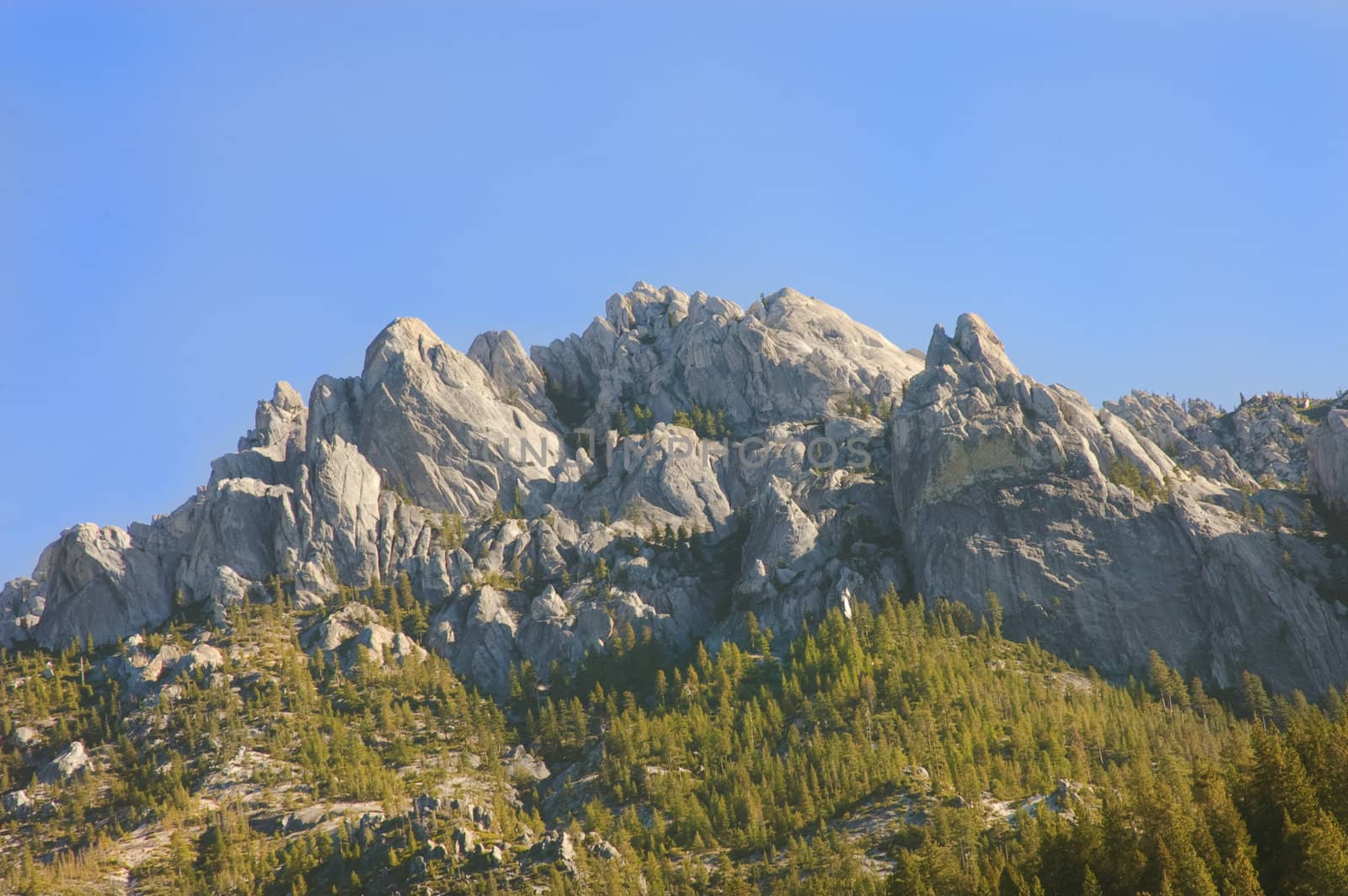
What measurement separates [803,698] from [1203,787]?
233 ft

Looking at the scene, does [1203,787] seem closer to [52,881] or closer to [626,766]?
[626,766]

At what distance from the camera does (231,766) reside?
191 metres

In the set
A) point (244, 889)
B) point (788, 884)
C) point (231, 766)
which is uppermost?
point (231, 766)

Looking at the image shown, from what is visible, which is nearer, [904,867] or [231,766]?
[904,867]

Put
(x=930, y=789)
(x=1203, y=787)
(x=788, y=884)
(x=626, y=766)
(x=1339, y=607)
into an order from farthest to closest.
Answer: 1. (x=1339, y=607)
2. (x=626, y=766)
3. (x=930, y=789)
4. (x=788, y=884)
5. (x=1203, y=787)

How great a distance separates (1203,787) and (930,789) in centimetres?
4123

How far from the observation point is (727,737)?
600ft

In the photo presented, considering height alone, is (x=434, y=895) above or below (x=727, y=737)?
below

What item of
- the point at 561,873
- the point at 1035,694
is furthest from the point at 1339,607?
the point at 561,873

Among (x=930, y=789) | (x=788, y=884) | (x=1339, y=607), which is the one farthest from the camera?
(x=1339, y=607)

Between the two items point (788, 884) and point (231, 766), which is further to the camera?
point (231, 766)

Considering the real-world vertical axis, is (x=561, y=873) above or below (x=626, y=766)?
below

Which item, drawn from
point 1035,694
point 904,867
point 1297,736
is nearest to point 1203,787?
point 1297,736

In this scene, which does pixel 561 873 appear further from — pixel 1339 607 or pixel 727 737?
pixel 1339 607
